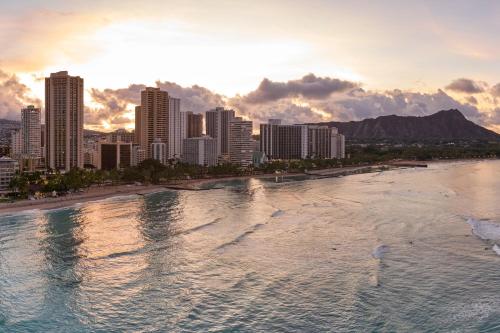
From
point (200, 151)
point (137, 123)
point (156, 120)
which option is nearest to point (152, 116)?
point (156, 120)

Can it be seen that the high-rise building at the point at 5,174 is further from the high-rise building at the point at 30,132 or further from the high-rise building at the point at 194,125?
the high-rise building at the point at 194,125

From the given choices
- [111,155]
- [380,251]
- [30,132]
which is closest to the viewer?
[380,251]

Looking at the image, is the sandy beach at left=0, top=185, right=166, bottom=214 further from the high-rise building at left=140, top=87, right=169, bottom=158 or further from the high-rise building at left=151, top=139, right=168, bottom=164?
the high-rise building at left=140, top=87, right=169, bottom=158

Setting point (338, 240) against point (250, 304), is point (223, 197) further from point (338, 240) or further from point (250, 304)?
point (250, 304)

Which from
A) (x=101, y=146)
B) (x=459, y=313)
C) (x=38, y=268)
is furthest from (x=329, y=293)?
(x=101, y=146)

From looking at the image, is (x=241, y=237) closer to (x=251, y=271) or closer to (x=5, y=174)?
(x=251, y=271)

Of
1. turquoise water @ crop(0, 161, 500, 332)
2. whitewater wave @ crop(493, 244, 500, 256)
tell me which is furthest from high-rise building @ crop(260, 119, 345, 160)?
whitewater wave @ crop(493, 244, 500, 256)
